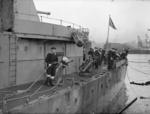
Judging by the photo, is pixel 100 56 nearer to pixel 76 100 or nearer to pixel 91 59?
pixel 91 59

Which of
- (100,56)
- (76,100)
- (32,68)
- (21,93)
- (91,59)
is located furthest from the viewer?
(100,56)

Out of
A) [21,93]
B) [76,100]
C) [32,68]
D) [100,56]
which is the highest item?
[100,56]

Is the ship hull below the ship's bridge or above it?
below

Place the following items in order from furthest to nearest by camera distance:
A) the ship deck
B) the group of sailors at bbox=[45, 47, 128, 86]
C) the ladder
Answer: the group of sailors at bbox=[45, 47, 128, 86] → the ladder → the ship deck

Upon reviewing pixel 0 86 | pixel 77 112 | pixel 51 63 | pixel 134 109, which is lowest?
pixel 134 109

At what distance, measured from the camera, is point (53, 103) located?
7.23 m

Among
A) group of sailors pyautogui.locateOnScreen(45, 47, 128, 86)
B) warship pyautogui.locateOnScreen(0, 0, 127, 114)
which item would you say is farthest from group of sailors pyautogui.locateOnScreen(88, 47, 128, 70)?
warship pyautogui.locateOnScreen(0, 0, 127, 114)

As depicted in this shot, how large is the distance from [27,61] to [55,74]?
4.63 ft

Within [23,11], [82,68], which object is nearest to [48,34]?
[23,11]

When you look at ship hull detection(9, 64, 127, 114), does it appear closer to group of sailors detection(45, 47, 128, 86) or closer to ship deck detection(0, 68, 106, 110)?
ship deck detection(0, 68, 106, 110)

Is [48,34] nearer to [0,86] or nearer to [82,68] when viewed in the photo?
[0,86]

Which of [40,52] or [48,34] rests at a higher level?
[48,34]

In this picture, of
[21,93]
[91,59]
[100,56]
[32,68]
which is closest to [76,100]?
[32,68]

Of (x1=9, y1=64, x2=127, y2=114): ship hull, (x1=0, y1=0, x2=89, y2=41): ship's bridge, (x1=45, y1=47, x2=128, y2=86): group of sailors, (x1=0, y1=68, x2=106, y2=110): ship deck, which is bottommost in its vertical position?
(x1=9, y1=64, x2=127, y2=114): ship hull
